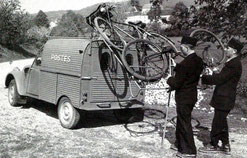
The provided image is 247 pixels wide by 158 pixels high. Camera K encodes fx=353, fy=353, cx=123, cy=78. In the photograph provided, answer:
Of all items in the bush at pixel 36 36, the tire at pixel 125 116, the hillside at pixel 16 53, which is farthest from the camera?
the bush at pixel 36 36

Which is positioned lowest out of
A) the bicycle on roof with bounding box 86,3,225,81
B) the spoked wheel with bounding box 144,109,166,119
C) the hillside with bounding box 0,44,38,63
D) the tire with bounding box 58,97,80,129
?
the spoked wheel with bounding box 144,109,166,119

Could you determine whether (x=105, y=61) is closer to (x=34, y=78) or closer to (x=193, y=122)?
(x=34, y=78)

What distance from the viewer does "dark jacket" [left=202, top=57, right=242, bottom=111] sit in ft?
21.5

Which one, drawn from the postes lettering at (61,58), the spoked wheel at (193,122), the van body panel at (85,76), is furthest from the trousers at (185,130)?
the postes lettering at (61,58)

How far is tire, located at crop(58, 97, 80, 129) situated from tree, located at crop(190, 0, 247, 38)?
19.2 feet

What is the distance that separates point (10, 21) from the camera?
31.7 meters

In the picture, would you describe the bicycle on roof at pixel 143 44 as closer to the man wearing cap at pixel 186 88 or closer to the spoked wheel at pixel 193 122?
the man wearing cap at pixel 186 88

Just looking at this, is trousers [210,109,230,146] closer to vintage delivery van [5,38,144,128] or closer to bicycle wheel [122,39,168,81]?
bicycle wheel [122,39,168,81]

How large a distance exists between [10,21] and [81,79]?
2630 cm

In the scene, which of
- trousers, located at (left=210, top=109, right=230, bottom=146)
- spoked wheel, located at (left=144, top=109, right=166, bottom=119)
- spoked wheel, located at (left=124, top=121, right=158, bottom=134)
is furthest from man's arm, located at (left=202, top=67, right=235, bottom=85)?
spoked wheel, located at (left=144, top=109, right=166, bottom=119)

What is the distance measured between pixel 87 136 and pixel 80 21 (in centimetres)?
4746

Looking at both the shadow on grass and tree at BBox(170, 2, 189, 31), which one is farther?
tree at BBox(170, 2, 189, 31)

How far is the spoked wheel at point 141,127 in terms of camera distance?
26.9ft

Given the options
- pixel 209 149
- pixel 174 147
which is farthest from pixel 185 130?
pixel 209 149
